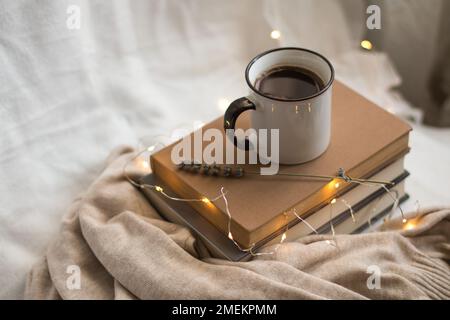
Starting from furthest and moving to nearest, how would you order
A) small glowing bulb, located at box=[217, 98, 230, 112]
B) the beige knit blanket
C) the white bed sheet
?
small glowing bulb, located at box=[217, 98, 230, 112]
the white bed sheet
the beige knit blanket

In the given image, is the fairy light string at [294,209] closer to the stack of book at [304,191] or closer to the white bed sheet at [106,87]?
the stack of book at [304,191]

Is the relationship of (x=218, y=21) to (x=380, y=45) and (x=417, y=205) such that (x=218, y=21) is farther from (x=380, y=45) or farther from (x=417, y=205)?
(x=417, y=205)

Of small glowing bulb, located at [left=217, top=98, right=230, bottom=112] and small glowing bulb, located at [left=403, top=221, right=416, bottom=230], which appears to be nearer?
small glowing bulb, located at [left=403, top=221, right=416, bottom=230]

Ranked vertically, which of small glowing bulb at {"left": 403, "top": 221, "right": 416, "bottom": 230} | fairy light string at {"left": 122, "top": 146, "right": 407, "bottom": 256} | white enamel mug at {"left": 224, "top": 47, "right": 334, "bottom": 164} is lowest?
small glowing bulb at {"left": 403, "top": 221, "right": 416, "bottom": 230}

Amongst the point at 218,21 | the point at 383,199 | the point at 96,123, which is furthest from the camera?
the point at 218,21

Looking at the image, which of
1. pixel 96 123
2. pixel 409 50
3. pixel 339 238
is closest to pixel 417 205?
pixel 339 238

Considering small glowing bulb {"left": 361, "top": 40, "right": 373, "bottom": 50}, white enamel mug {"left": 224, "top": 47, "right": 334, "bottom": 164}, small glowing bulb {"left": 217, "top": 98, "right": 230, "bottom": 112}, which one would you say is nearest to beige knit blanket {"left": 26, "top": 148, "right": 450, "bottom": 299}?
white enamel mug {"left": 224, "top": 47, "right": 334, "bottom": 164}

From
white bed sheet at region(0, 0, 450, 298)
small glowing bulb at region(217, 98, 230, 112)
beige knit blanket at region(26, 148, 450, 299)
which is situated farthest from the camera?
small glowing bulb at region(217, 98, 230, 112)

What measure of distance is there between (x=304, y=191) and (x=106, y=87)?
453mm

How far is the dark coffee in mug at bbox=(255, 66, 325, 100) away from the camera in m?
0.88

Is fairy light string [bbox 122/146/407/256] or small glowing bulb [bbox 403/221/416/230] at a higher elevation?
fairy light string [bbox 122/146/407/256]

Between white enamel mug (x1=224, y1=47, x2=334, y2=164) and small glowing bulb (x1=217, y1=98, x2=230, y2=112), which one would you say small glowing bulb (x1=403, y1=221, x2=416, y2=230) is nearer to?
white enamel mug (x1=224, y1=47, x2=334, y2=164)

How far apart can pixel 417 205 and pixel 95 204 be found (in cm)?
46

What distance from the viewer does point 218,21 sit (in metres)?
1.25
